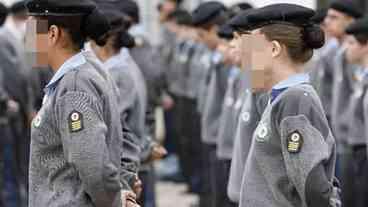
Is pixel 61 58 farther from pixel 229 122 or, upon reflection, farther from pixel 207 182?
pixel 207 182

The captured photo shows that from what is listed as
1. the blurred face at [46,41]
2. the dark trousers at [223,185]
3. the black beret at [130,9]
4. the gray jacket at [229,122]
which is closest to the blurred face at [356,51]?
the gray jacket at [229,122]

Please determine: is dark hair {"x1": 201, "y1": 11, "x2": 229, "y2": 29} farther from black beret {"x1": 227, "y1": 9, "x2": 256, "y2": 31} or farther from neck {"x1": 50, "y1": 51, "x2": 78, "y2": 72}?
neck {"x1": 50, "y1": 51, "x2": 78, "y2": 72}

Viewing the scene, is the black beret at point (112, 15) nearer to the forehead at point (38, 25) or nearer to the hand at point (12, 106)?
the forehead at point (38, 25)

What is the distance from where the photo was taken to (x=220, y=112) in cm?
925

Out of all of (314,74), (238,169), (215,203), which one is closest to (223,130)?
(215,203)

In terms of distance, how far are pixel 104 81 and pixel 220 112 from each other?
4429 mm

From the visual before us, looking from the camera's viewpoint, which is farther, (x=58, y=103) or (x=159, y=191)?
(x=159, y=191)

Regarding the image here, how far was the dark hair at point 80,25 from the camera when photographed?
15.7ft

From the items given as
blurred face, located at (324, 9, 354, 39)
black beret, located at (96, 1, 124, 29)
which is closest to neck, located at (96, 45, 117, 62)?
black beret, located at (96, 1, 124, 29)

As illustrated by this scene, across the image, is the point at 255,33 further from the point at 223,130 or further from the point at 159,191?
the point at 159,191

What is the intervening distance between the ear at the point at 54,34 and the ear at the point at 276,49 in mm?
949

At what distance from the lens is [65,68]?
15.7 ft

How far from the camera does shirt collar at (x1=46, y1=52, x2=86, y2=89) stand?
4.77 metres

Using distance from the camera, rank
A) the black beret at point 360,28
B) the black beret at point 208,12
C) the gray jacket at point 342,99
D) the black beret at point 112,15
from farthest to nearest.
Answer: the black beret at point 208,12, the gray jacket at point 342,99, the black beret at point 360,28, the black beret at point 112,15
